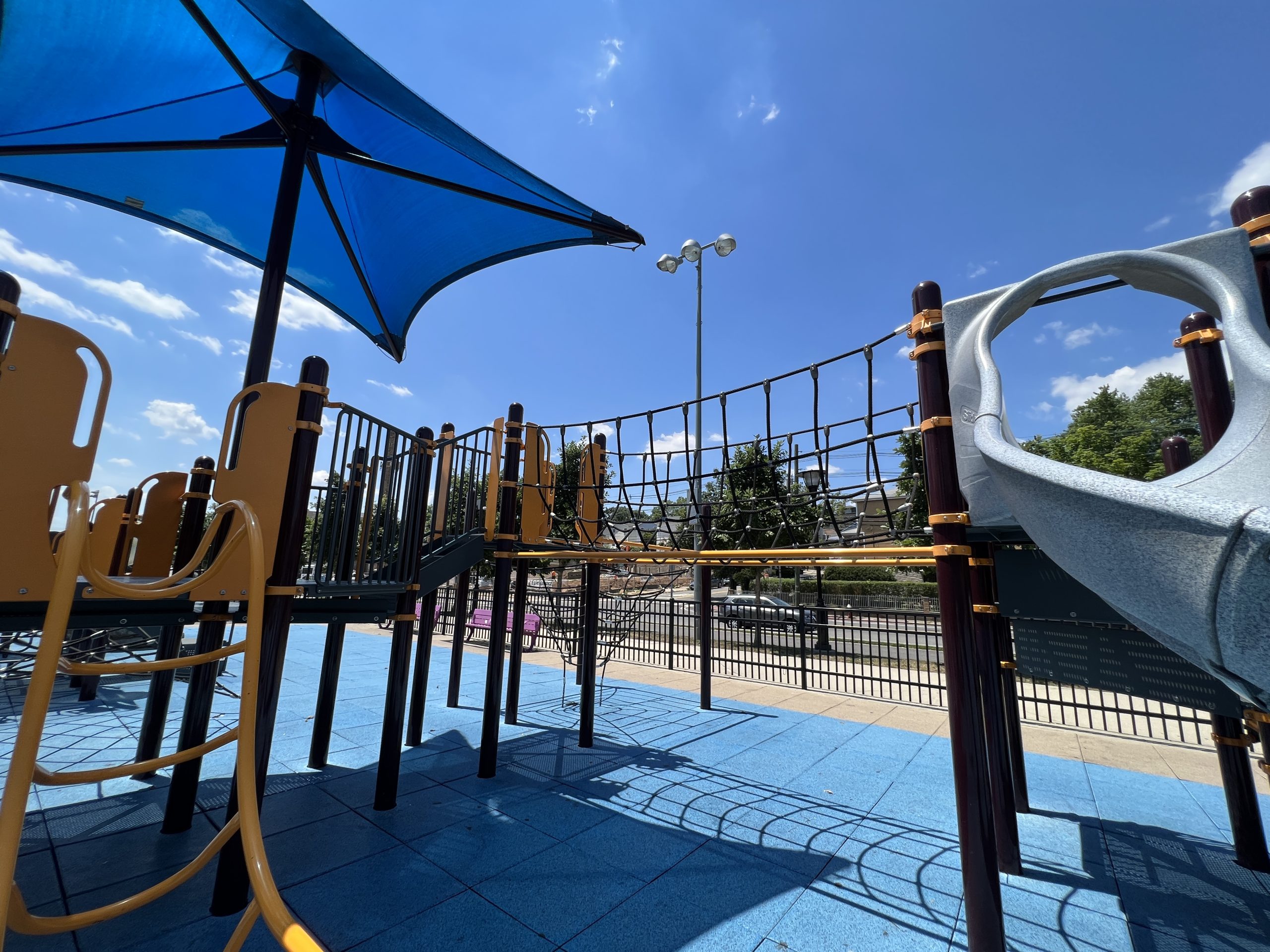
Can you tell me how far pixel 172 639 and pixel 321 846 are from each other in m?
2.40

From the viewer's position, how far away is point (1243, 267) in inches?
79.2

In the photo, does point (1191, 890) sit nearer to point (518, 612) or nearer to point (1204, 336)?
point (1204, 336)

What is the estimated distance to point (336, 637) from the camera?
5.64 m

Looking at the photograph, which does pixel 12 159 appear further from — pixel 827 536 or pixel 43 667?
pixel 827 536

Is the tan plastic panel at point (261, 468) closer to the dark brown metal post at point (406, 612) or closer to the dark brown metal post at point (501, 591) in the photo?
the dark brown metal post at point (406, 612)

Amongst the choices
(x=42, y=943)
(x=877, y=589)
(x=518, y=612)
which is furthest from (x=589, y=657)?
(x=877, y=589)

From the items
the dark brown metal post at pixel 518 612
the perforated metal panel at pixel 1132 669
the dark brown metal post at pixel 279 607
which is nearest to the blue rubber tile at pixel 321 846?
the dark brown metal post at pixel 279 607

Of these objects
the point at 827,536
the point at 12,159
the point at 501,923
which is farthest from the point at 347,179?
the point at 501,923

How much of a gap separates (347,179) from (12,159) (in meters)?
3.14

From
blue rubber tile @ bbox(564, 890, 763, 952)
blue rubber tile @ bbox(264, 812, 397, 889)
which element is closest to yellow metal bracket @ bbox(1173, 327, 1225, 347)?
blue rubber tile @ bbox(564, 890, 763, 952)

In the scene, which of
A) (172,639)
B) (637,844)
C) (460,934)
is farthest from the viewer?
(172,639)

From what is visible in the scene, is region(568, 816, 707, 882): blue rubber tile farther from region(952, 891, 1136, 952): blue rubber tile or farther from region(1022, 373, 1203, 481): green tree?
region(1022, 373, 1203, 481): green tree

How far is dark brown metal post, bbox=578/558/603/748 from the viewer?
6.19 metres

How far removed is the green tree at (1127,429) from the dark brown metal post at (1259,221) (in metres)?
29.6
